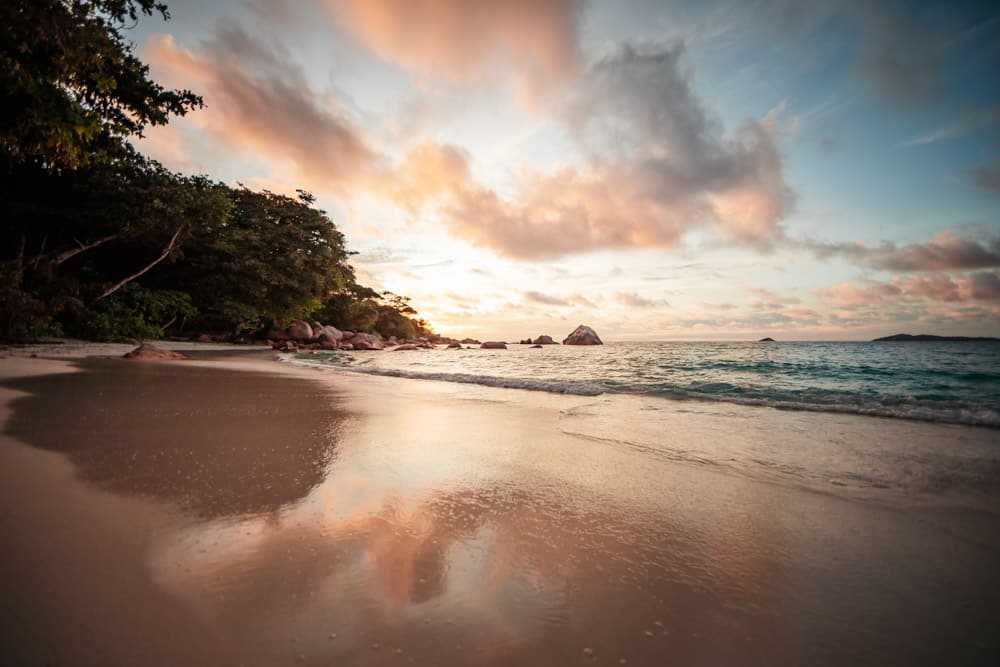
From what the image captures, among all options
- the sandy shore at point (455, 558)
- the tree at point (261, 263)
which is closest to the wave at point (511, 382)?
the sandy shore at point (455, 558)

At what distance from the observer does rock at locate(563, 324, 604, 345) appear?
53.5 meters

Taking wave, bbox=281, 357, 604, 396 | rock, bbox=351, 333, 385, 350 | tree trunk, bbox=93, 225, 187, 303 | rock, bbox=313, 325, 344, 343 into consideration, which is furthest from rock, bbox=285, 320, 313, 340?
wave, bbox=281, 357, 604, 396

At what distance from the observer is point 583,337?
53.5 metres

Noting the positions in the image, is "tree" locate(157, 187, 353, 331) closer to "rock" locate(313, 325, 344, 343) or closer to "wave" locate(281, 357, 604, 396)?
"rock" locate(313, 325, 344, 343)

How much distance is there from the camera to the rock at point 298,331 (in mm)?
32969

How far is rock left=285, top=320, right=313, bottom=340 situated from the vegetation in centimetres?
181

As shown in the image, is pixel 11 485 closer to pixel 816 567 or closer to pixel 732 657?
pixel 732 657

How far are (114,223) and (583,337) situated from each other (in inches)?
1837

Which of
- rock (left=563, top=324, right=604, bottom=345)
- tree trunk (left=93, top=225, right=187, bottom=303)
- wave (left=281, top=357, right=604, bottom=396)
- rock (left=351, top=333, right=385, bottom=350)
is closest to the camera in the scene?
wave (left=281, top=357, right=604, bottom=396)

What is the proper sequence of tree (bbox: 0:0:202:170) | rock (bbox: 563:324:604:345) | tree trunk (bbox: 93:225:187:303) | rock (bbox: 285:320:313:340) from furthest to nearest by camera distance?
rock (bbox: 563:324:604:345) → rock (bbox: 285:320:313:340) → tree trunk (bbox: 93:225:187:303) → tree (bbox: 0:0:202:170)

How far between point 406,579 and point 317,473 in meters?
1.59

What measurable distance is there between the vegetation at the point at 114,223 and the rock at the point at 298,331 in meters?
1.81

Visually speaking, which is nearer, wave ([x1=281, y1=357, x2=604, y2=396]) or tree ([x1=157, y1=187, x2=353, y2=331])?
wave ([x1=281, y1=357, x2=604, y2=396])

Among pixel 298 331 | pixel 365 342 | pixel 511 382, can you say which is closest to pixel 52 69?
pixel 511 382
